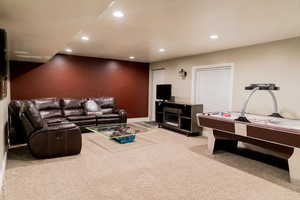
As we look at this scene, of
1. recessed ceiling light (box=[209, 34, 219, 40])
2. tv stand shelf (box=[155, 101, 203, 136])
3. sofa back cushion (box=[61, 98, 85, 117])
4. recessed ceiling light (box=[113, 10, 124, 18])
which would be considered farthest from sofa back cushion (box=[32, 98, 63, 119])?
recessed ceiling light (box=[209, 34, 219, 40])

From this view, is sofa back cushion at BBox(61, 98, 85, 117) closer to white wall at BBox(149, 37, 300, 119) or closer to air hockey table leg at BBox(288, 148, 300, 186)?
white wall at BBox(149, 37, 300, 119)

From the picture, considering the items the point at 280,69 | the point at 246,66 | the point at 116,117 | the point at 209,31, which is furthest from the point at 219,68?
the point at 116,117

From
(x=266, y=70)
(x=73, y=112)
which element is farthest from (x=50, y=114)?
(x=266, y=70)

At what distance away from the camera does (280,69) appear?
12.3 ft

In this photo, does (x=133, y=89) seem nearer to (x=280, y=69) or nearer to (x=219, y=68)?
(x=219, y=68)

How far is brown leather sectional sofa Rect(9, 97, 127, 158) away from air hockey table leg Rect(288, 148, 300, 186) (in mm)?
3511

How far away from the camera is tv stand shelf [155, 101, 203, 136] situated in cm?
520

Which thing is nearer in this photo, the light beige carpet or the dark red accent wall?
the light beige carpet

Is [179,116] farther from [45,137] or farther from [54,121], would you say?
[45,137]

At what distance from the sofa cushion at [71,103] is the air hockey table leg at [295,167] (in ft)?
17.4

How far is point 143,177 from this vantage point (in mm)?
2762

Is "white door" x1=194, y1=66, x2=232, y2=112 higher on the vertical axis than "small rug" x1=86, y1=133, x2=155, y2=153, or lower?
higher

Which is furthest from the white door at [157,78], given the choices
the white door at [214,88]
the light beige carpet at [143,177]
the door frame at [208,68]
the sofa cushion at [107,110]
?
the light beige carpet at [143,177]

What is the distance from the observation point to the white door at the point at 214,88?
15.8ft
